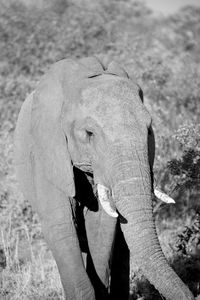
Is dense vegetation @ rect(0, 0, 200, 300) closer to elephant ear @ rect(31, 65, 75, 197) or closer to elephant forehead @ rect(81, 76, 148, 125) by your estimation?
elephant ear @ rect(31, 65, 75, 197)

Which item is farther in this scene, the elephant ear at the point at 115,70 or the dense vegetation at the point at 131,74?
the dense vegetation at the point at 131,74

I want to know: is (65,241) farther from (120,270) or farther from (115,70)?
(115,70)

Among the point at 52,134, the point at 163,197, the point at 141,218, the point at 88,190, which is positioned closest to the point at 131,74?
the point at 88,190

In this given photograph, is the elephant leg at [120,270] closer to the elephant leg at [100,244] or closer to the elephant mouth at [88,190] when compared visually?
the elephant leg at [100,244]

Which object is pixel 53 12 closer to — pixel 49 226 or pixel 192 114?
pixel 192 114

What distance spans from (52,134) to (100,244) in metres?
1.17

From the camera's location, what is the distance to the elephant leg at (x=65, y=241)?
169 inches

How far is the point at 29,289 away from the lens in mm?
5500

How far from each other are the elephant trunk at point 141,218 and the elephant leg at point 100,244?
961 mm

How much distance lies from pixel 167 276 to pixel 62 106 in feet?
5.22

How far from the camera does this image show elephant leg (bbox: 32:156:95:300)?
430 cm

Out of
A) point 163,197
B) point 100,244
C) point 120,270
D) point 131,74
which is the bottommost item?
point 120,270

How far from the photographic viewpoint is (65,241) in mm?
4359

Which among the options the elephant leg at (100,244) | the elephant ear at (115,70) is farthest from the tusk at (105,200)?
the elephant ear at (115,70)
